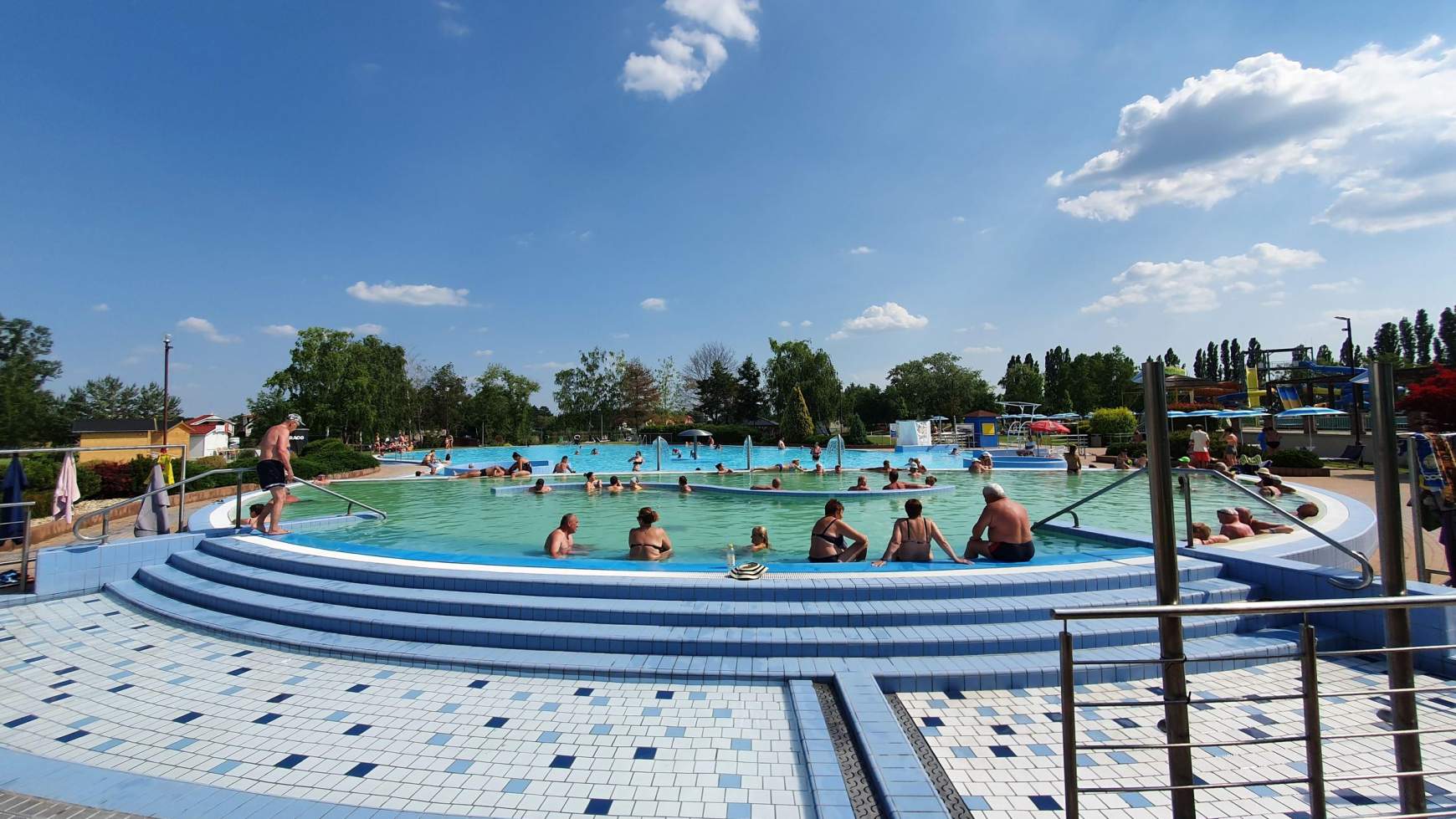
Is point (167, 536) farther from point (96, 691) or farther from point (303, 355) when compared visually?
point (303, 355)

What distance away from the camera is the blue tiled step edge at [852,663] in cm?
440

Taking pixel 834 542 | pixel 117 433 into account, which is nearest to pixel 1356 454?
pixel 834 542

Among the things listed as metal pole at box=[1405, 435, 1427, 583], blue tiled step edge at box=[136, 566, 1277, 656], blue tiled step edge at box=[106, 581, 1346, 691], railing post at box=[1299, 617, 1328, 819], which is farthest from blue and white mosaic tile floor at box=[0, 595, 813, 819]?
metal pole at box=[1405, 435, 1427, 583]

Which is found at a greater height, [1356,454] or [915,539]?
[915,539]

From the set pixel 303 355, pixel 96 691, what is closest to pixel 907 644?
pixel 96 691

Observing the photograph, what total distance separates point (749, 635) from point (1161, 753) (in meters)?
2.64

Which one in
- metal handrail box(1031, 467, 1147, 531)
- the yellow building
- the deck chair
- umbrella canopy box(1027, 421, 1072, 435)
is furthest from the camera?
the yellow building

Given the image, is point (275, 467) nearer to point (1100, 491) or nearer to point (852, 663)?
point (852, 663)

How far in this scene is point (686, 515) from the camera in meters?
13.2

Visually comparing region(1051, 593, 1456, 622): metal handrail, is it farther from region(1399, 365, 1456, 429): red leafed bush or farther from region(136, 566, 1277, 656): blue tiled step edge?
region(1399, 365, 1456, 429): red leafed bush

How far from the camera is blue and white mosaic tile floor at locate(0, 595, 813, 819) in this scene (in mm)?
3135

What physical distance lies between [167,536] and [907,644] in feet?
28.3

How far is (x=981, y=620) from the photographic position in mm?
5211

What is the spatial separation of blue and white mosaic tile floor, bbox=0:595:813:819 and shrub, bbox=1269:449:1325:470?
18999 millimetres
